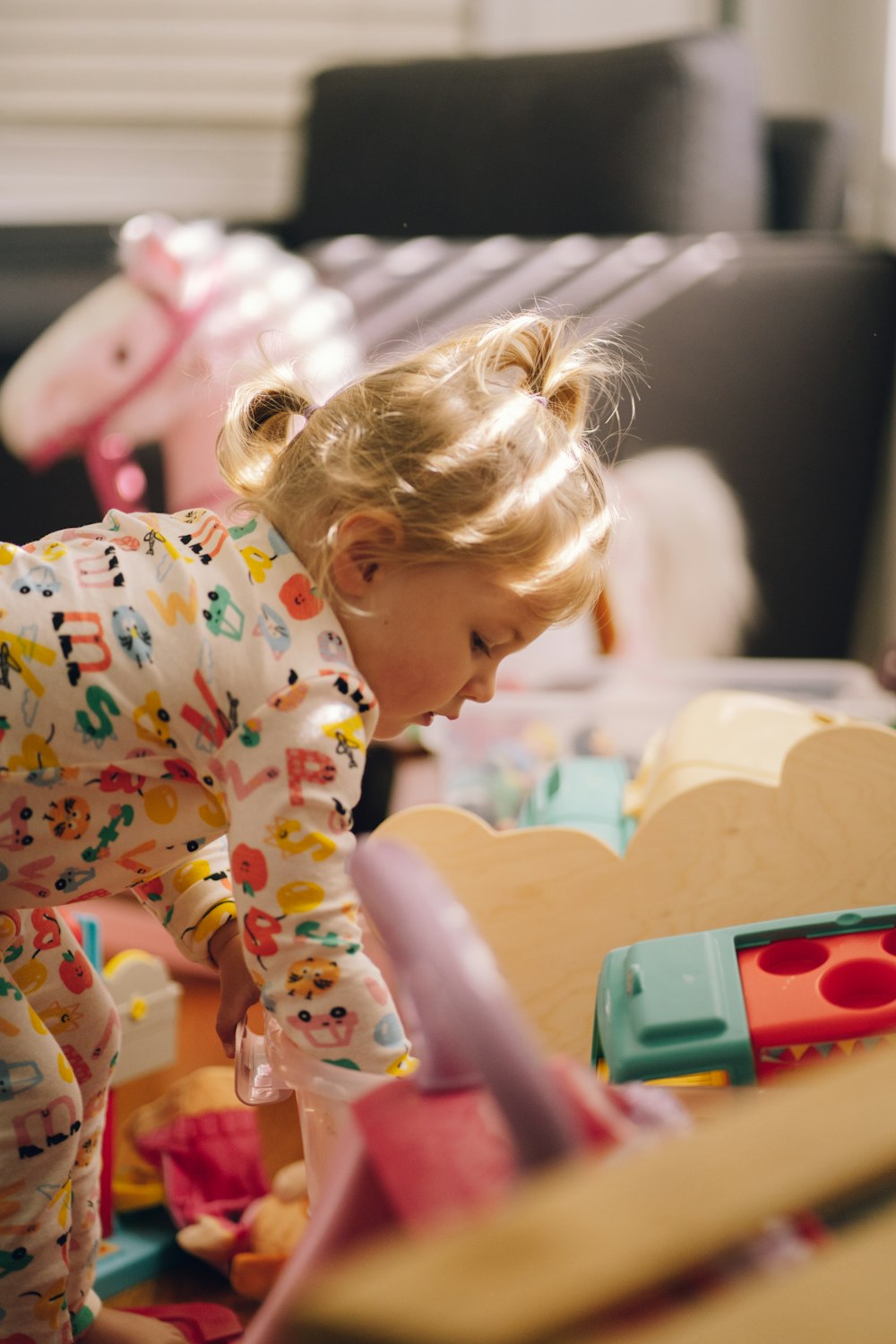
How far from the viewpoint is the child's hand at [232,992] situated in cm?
75

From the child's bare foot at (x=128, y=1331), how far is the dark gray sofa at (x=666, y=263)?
119 centimetres

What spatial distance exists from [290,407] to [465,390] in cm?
15

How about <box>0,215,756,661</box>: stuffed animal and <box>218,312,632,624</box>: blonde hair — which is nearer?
<box>218,312,632,624</box>: blonde hair

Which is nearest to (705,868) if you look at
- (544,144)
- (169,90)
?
(544,144)

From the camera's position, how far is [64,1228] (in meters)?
0.72

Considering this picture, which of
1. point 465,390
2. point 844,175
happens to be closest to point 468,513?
point 465,390

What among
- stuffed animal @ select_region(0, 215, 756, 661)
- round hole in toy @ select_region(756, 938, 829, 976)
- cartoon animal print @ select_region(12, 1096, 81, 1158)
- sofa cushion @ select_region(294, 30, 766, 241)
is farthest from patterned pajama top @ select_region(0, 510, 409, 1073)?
sofa cushion @ select_region(294, 30, 766, 241)

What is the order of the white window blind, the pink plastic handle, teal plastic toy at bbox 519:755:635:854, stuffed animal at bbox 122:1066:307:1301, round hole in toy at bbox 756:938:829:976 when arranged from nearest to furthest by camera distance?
the pink plastic handle < round hole in toy at bbox 756:938:829:976 < stuffed animal at bbox 122:1066:307:1301 < teal plastic toy at bbox 519:755:635:854 < the white window blind

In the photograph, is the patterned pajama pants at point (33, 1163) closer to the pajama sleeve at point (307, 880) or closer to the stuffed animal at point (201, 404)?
the pajama sleeve at point (307, 880)

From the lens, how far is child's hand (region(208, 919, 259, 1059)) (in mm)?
755

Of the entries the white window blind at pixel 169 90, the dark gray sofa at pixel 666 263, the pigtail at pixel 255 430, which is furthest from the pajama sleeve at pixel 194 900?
the white window blind at pixel 169 90

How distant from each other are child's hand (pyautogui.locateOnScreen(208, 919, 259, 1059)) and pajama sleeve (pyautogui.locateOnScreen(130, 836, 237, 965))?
2 cm

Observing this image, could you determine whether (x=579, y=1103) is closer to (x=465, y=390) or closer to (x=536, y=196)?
(x=465, y=390)

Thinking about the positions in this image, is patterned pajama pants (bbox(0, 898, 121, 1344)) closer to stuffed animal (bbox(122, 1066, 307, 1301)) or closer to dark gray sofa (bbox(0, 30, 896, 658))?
stuffed animal (bbox(122, 1066, 307, 1301))
